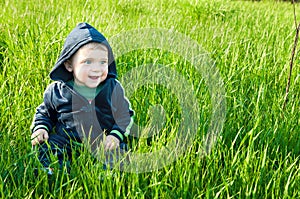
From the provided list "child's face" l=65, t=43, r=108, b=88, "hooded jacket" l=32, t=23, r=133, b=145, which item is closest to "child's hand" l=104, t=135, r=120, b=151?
"hooded jacket" l=32, t=23, r=133, b=145

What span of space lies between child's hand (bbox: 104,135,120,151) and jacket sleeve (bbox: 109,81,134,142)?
0.04 meters

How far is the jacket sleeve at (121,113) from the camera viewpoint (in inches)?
71.2

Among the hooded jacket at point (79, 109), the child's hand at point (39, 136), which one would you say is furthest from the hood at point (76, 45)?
the child's hand at point (39, 136)

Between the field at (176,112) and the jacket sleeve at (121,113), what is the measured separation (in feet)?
0.20

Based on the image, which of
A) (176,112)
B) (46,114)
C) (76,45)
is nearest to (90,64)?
(76,45)

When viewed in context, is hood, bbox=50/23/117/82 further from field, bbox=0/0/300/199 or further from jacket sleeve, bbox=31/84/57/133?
field, bbox=0/0/300/199

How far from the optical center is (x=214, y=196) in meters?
1.46

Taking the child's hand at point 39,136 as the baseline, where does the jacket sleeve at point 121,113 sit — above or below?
above

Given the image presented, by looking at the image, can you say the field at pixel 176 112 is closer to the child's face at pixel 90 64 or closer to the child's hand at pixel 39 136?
the child's hand at pixel 39 136

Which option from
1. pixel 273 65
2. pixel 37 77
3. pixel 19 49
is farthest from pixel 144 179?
pixel 273 65

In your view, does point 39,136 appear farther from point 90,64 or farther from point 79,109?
point 90,64

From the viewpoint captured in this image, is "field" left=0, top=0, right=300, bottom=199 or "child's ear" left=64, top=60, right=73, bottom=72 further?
"child's ear" left=64, top=60, right=73, bottom=72

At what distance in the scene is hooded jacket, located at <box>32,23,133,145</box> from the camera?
1.80 meters

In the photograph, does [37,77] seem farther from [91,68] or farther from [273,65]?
[273,65]
